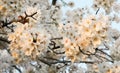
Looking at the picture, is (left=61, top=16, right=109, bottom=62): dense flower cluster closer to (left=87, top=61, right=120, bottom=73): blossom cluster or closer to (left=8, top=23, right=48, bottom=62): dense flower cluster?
(left=8, top=23, right=48, bottom=62): dense flower cluster

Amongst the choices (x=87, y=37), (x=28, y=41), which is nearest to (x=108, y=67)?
(x=87, y=37)

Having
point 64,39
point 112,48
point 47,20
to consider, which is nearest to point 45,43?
point 64,39

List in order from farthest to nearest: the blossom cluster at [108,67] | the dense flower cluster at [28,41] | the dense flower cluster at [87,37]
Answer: the blossom cluster at [108,67]
the dense flower cluster at [28,41]
the dense flower cluster at [87,37]

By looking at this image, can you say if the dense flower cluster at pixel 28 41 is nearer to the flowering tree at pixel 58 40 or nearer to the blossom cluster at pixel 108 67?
the flowering tree at pixel 58 40

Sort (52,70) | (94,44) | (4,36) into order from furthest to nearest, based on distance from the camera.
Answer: (52,70) → (4,36) → (94,44)

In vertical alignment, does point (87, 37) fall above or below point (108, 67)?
above

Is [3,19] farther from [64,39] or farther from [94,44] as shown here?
[94,44]

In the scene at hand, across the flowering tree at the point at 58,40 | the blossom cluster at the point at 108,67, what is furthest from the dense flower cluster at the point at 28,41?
the blossom cluster at the point at 108,67

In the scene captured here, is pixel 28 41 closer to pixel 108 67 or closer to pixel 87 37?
pixel 87 37

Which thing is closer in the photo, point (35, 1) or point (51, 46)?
point (51, 46)
